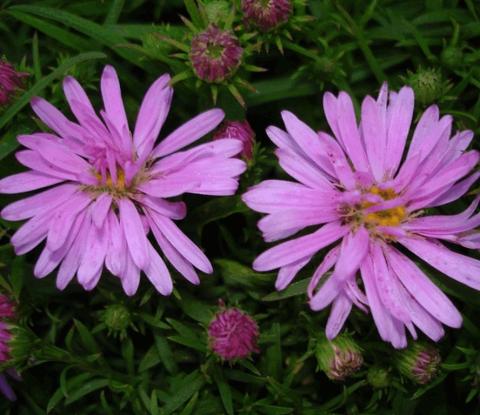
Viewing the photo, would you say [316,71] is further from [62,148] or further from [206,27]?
[62,148]

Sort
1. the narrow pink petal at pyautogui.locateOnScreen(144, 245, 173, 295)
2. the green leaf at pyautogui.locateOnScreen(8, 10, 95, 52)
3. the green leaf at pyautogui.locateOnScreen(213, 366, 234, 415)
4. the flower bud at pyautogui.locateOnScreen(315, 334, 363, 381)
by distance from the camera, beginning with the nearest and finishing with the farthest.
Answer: the narrow pink petal at pyautogui.locateOnScreen(144, 245, 173, 295)
the flower bud at pyautogui.locateOnScreen(315, 334, 363, 381)
the green leaf at pyautogui.locateOnScreen(213, 366, 234, 415)
the green leaf at pyautogui.locateOnScreen(8, 10, 95, 52)

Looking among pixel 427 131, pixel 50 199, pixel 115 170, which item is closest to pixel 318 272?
pixel 427 131

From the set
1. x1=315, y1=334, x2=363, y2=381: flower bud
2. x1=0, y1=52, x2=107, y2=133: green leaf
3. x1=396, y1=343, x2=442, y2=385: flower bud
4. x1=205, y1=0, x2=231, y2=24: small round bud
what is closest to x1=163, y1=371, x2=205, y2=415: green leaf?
x1=315, y1=334, x2=363, y2=381: flower bud

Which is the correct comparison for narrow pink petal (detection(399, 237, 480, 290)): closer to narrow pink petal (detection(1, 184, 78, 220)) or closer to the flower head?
narrow pink petal (detection(1, 184, 78, 220))

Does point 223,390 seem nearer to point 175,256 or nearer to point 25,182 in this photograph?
point 175,256

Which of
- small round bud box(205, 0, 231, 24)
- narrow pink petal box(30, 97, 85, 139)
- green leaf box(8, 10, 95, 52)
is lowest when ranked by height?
narrow pink petal box(30, 97, 85, 139)

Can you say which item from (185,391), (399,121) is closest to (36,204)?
(185,391)
